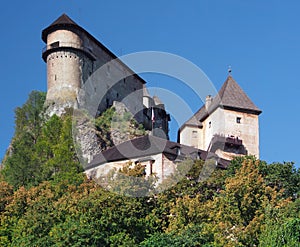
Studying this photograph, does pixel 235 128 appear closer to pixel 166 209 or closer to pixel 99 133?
pixel 99 133

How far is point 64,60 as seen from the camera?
73375mm

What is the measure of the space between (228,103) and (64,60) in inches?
706

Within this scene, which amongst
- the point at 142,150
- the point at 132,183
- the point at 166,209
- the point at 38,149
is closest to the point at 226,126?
the point at 142,150

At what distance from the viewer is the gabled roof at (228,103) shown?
73812 mm

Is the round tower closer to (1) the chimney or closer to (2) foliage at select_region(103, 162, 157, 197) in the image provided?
(1) the chimney

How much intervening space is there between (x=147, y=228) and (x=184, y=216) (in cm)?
245

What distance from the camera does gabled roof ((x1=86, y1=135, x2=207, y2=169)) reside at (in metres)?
58.4

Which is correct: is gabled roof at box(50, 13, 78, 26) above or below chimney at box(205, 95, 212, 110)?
above

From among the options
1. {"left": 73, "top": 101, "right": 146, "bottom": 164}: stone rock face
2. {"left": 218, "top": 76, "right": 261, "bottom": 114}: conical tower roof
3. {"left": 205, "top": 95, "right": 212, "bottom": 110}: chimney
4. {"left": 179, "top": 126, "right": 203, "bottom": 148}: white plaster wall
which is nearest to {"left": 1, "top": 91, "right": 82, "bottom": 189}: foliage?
{"left": 73, "top": 101, "right": 146, "bottom": 164}: stone rock face

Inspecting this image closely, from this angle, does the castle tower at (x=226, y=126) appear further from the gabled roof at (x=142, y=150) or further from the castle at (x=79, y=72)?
the gabled roof at (x=142, y=150)

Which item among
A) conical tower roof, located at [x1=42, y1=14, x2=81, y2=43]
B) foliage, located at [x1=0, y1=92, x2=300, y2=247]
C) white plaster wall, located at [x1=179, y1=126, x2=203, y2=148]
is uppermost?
conical tower roof, located at [x1=42, y1=14, x2=81, y2=43]

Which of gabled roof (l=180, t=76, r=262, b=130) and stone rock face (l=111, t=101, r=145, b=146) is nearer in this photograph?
stone rock face (l=111, t=101, r=145, b=146)

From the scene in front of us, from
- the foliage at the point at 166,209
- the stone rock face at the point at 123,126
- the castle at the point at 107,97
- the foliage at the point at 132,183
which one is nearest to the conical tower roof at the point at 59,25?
the castle at the point at 107,97

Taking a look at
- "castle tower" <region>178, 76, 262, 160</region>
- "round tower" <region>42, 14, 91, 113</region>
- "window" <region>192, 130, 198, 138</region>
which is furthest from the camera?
"window" <region>192, 130, 198, 138</region>
